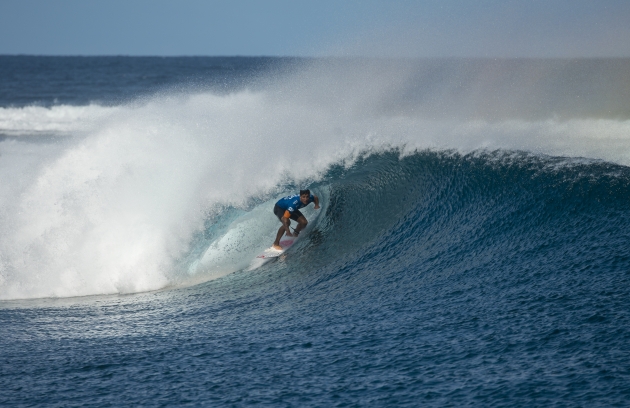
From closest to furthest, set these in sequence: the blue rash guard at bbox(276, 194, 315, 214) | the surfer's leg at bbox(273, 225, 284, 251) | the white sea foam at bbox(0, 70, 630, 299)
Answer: the white sea foam at bbox(0, 70, 630, 299)
the surfer's leg at bbox(273, 225, 284, 251)
the blue rash guard at bbox(276, 194, 315, 214)

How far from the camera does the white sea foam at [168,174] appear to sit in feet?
34.0

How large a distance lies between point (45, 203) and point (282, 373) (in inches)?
276

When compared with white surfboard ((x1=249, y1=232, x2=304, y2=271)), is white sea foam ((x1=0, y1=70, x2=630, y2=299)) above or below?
above

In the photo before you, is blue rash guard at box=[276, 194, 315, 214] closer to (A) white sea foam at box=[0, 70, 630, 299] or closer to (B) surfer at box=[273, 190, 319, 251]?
(B) surfer at box=[273, 190, 319, 251]

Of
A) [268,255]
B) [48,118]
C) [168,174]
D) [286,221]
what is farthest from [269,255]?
[48,118]

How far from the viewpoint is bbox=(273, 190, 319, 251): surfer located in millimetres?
10656

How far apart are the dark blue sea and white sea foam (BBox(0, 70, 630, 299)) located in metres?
0.04

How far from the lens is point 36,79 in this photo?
2378 inches

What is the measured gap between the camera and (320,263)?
9766mm

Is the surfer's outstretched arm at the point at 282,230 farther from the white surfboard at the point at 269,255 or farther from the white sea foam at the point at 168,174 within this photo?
the white sea foam at the point at 168,174

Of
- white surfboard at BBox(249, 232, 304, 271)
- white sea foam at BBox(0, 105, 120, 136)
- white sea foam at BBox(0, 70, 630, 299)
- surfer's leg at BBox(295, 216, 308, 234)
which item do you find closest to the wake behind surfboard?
white surfboard at BBox(249, 232, 304, 271)

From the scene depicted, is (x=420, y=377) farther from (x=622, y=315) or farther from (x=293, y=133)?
(x=293, y=133)

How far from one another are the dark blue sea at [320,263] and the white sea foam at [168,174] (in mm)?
44

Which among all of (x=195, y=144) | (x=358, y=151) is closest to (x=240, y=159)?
(x=195, y=144)
